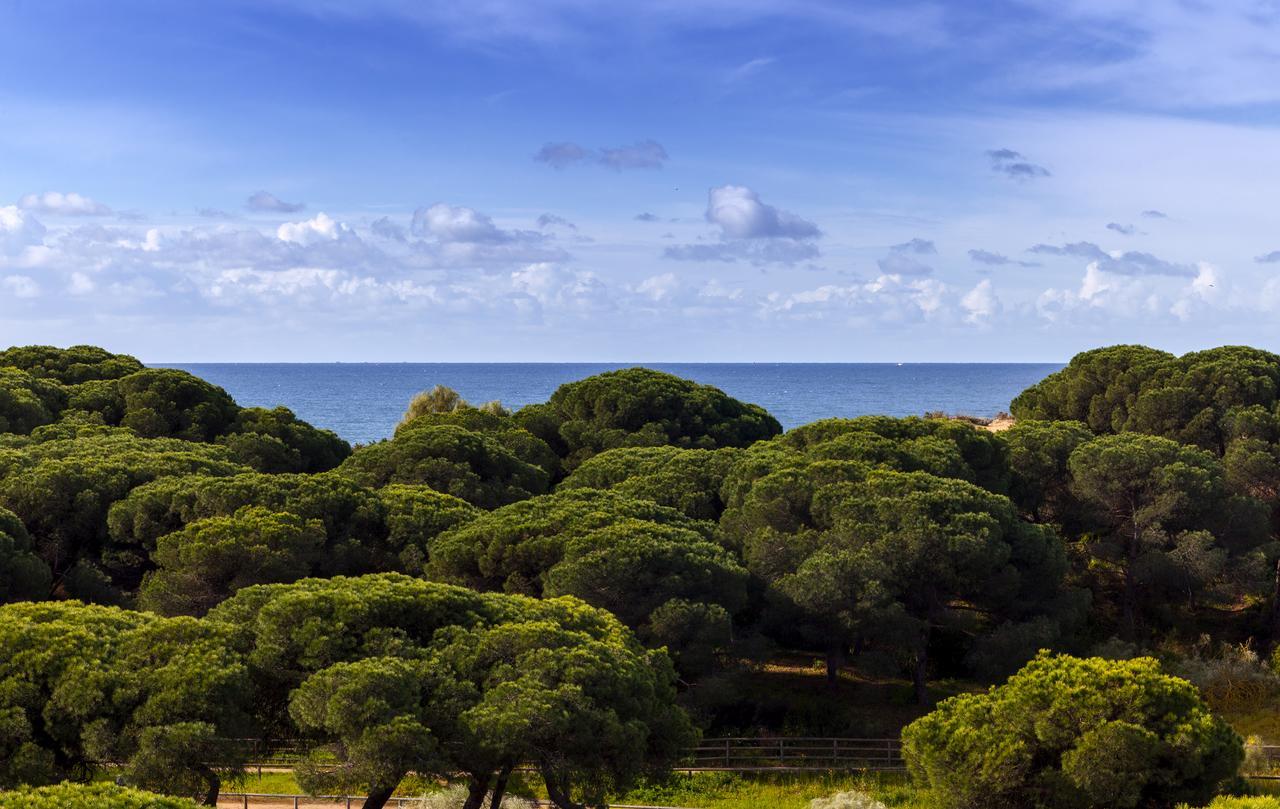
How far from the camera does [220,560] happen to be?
23672mm

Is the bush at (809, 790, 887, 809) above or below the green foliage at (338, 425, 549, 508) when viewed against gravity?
below

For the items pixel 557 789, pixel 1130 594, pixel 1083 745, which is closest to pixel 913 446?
pixel 1130 594

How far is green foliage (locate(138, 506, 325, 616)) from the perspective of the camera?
23.5m

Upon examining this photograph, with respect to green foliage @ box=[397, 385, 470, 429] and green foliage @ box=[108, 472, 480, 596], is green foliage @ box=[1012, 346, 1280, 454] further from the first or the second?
green foliage @ box=[397, 385, 470, 429]

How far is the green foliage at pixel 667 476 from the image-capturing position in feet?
110

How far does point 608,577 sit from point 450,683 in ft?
27.7

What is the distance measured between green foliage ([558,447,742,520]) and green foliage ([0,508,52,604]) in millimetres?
14335

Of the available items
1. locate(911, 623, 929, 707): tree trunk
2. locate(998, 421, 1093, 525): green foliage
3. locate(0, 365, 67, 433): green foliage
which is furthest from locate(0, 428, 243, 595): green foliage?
locate(998, 421, 1093, 525): green foliage

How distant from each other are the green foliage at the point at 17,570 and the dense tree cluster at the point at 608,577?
0.08 m

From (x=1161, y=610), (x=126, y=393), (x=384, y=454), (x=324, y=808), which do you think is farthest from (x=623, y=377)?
(x=324, y=808)

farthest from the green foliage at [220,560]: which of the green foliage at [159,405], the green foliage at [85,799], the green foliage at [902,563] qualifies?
the green foliage at [159,405]

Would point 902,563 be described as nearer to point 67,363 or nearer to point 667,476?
point 667,476

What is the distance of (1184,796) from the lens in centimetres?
1680

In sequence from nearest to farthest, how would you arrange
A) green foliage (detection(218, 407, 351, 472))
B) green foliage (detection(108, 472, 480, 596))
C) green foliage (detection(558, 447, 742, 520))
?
green foliage (detection(108, 472, 480, 596)), green foliage (detection(558, 447, 742, 520)), green foliage (detection(218, 407, 351, 472))
